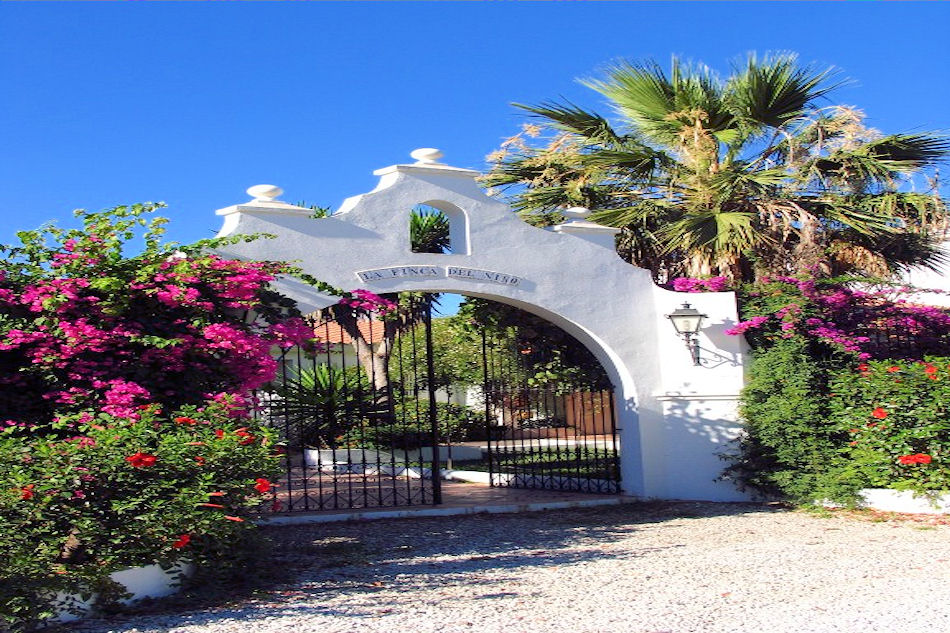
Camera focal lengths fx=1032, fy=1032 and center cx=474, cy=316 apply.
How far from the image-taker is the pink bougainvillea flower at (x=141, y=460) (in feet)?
Answer: 21.0

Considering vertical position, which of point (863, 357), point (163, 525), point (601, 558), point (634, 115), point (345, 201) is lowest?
point (601, 558)

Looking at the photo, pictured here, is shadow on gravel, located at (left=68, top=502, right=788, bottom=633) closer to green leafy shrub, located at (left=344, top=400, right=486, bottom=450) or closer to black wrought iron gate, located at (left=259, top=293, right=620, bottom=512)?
black wrought iron gate, located at (left=259, top=293, right=620, bottom=512)

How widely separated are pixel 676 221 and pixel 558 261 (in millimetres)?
2330

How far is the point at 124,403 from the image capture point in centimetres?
762

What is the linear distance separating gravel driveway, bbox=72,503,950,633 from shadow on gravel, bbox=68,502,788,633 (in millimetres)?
21

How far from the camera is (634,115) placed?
13664 mm

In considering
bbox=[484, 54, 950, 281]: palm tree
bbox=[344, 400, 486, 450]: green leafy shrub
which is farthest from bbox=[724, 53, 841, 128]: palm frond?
bbox=[344, 400, 486, 450]: green leafy shrub

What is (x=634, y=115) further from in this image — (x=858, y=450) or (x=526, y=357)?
(x=858, y=450)

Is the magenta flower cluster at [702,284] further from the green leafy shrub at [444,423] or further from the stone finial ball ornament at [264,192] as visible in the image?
the green leafy shrub at [444,423]

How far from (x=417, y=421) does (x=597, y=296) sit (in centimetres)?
251

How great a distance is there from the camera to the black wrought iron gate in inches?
448

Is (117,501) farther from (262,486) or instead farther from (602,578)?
(602,578)

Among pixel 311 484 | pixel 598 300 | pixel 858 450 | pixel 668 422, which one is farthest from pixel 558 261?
pixel 311 484

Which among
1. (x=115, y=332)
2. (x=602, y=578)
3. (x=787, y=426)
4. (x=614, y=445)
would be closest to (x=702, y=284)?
(x=787, y=426)
